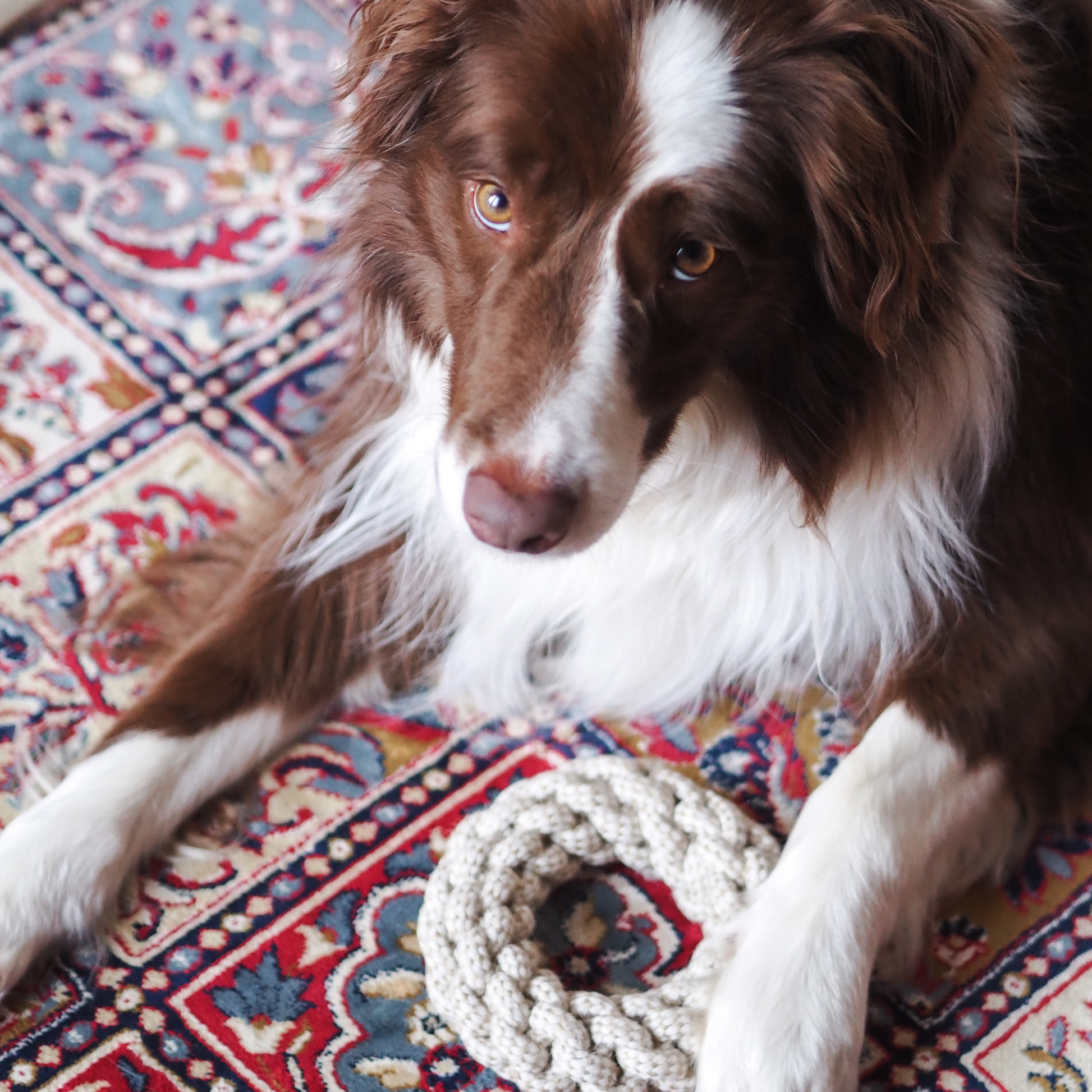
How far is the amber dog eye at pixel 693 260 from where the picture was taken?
1.72 metres

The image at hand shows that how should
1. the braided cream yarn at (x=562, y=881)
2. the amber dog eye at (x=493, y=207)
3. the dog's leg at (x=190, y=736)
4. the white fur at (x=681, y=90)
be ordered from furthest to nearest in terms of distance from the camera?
1. the dog's leg at (x=190, y=736)
2. the braided cream yarn at (x=562, y=881)
3. the amber dog eye at (x=493, y=207)
4. the white fur at (x=681, y=90)

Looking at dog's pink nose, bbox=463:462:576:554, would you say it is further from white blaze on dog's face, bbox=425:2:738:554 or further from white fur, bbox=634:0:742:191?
white fur, bbox=634:0:742:191

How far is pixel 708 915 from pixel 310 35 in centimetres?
230

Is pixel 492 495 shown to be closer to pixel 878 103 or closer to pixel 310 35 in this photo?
pixel 878 103

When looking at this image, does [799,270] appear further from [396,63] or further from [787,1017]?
[787,1017]

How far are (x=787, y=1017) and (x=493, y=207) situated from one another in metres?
1.14

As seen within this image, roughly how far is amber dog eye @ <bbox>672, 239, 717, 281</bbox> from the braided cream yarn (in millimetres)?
813

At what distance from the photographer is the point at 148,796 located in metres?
2.10

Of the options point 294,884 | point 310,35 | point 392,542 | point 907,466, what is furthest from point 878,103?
point 310,35

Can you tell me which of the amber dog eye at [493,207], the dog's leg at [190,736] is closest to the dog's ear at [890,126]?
the amber dog eye at [493,207]

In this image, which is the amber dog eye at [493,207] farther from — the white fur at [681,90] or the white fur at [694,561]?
the white fur at [694,561]

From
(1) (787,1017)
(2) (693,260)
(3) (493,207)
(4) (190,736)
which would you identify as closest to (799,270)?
(2) (693,260)

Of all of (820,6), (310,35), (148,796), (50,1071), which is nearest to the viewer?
(820,6)

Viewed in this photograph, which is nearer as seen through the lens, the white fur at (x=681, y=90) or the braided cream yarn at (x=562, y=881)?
the white fur at (x=681, y=90)
